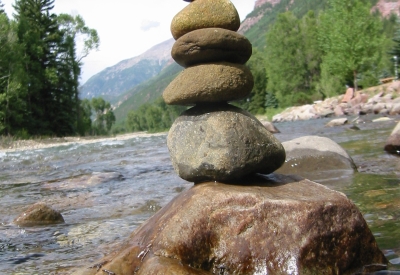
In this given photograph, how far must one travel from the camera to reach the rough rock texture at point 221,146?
5.18 meters

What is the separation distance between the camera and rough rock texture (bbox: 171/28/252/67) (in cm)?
559

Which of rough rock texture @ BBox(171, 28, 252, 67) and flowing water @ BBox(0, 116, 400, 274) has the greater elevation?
rough rock texture @ BBox(171, 28, 252, 67)

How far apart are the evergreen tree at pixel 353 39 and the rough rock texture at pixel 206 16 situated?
49.7m

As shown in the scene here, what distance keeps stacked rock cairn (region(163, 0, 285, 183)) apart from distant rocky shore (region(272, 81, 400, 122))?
27324 millimetres

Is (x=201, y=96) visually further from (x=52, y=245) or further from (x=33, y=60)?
(x=33, y=60)

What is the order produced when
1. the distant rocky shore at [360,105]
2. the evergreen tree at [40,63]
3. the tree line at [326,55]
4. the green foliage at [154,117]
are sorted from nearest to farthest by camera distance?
the distant rocky shore at [360,105], the evergreen tree at [40,63], the tree line at [326,55], the green foliage at [154,117]

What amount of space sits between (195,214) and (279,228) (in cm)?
87

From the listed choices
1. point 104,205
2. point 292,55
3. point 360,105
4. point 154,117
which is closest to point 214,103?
point 104,205

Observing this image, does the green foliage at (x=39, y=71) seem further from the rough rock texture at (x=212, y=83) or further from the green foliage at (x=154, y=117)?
the green foliage at (x=154, y=117)

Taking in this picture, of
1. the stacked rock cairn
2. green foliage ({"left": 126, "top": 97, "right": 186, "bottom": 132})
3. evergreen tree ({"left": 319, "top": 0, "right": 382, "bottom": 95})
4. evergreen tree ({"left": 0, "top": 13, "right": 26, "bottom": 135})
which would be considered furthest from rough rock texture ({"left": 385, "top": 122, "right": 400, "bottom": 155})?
green foliage ({"left": 126, "top": 97, "right": 186, "bottom": 132})

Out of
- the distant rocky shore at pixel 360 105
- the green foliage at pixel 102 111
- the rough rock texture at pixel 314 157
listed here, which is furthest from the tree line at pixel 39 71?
the green foliage at pixel 102 111

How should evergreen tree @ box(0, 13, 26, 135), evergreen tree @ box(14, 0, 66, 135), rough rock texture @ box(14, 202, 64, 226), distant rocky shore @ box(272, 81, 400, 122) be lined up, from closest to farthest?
1. rough rock texture @ box(14, 202, 64, 226)
2. distant rocky shore @ box(272, 81, 400, 122)
3. evergreen tree @ box(0, 13, 26, 135)
4. evergreen tree @ box(14, 0, 66, 135)

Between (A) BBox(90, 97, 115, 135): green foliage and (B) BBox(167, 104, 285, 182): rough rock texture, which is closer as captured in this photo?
(B) BBox(167, 104, 285, 182): rough rock texture

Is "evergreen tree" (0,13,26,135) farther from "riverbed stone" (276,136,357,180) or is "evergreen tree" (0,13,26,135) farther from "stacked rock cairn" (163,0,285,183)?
"stacked rock cairn" (163,0,285,183)
